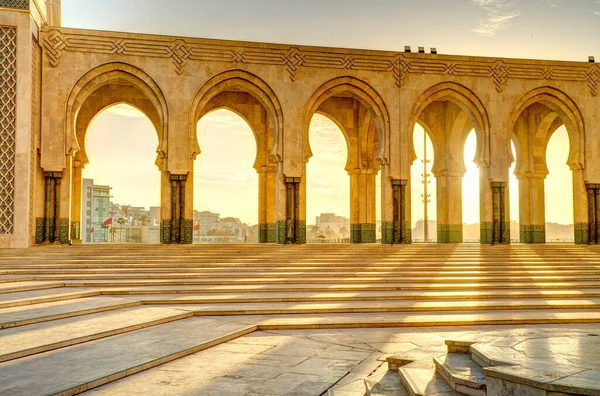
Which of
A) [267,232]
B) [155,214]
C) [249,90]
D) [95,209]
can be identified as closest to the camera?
[249,90]

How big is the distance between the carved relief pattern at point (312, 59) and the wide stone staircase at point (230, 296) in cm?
491

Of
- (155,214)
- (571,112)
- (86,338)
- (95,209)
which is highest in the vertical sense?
(571,112)

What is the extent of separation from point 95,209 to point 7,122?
7723 centimetres

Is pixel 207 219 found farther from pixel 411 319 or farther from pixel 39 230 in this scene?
pixel 411 319

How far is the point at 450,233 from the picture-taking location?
60.1 feet

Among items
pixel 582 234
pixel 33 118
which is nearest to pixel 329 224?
pixel 582 234

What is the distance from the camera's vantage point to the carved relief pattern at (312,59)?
14.1 m

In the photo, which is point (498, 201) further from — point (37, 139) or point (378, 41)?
point (37, 139)

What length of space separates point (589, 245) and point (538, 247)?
2.04m

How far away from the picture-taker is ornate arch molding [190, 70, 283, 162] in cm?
1478

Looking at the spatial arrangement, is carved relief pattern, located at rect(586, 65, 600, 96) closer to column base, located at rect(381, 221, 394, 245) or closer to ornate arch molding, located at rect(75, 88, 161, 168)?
column base, located at rect(381, 221, 394, 245)

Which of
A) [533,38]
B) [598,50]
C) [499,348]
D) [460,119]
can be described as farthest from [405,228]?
[499,348]

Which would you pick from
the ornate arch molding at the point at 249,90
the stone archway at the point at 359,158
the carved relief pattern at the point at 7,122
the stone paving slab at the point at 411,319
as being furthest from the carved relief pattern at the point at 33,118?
the stone archway at the point at 359,158

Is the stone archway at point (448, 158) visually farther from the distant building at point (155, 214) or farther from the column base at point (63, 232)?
the distant building at point (155, 214)
